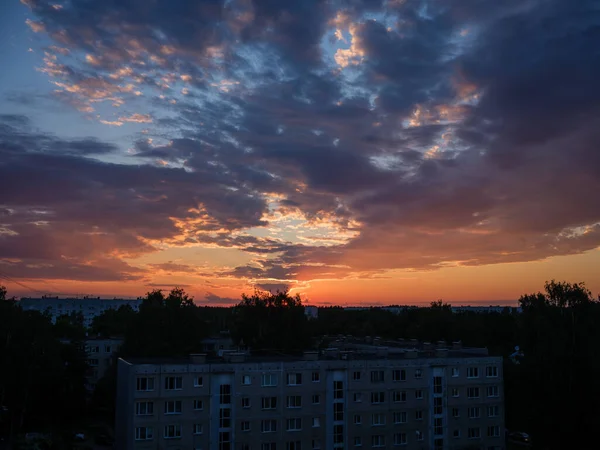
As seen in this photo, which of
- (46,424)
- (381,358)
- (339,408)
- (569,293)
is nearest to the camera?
(339,408)

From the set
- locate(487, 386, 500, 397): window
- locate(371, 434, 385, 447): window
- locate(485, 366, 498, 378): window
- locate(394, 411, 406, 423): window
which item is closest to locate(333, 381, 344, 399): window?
locate(371, 434, 385, 447): window

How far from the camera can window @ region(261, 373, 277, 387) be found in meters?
53.1

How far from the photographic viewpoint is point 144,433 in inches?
1905

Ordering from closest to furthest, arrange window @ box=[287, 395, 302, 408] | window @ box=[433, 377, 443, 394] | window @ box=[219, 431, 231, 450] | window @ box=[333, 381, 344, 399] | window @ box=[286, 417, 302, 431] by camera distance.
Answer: window @ box=[219, 431, 231, 450]
window @ box=[286, 417, 302, 431]
window @ box=[287, 395, 302, 408]
window @ box=[333, 381, 344, 399]
window @ box=[433, 377, 443, 394]

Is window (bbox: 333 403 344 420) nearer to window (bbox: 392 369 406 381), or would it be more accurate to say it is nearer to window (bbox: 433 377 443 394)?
window (bbox: 392 369 406 381)

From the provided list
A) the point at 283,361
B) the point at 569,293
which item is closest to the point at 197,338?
the point at 283,361

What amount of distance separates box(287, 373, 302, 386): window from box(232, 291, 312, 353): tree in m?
53.3

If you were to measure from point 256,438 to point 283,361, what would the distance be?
7532mm

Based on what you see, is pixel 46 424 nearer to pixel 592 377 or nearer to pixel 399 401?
pixel 399 401

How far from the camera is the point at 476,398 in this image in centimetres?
→ 6081

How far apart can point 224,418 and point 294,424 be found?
6.99 m

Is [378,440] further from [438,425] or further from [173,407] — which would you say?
[173,407]

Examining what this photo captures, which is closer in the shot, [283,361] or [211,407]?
[211,407]

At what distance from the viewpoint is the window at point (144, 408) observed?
158 ft
